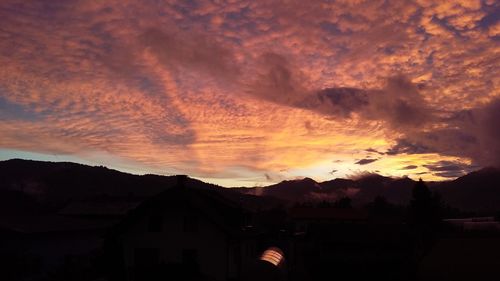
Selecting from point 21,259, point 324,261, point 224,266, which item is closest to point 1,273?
point 21,259

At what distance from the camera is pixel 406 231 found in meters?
49.6

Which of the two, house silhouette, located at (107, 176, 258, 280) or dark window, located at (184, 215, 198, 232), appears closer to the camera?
house silhouette, located at (107, 176, 258, 280)

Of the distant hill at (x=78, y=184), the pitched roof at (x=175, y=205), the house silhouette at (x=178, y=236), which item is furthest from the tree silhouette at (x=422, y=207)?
the pitched roof at (x=175, y=205)

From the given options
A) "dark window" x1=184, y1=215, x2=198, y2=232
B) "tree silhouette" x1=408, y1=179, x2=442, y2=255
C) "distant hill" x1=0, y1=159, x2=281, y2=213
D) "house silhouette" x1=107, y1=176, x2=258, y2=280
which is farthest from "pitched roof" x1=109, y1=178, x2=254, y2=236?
"distant hill" x1=0, y1=159, x2=281, y2=213

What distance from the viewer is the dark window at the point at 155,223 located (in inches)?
1501

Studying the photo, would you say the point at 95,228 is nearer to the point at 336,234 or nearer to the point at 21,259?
the point at 21,259

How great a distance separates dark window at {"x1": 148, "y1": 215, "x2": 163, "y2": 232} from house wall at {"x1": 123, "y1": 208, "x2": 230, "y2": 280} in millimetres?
254

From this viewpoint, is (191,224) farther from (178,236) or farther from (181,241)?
(181,241)

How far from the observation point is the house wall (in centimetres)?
3675

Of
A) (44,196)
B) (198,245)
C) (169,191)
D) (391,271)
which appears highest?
(44,196)

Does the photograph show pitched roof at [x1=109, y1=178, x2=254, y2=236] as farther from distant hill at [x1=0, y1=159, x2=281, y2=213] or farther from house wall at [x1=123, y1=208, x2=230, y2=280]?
distant hill at [x1=0, y1=159, x2=281, y2=213]

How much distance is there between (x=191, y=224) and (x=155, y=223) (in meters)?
3.29

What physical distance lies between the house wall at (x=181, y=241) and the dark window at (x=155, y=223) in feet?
0.83

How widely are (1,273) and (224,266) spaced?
752 inches
